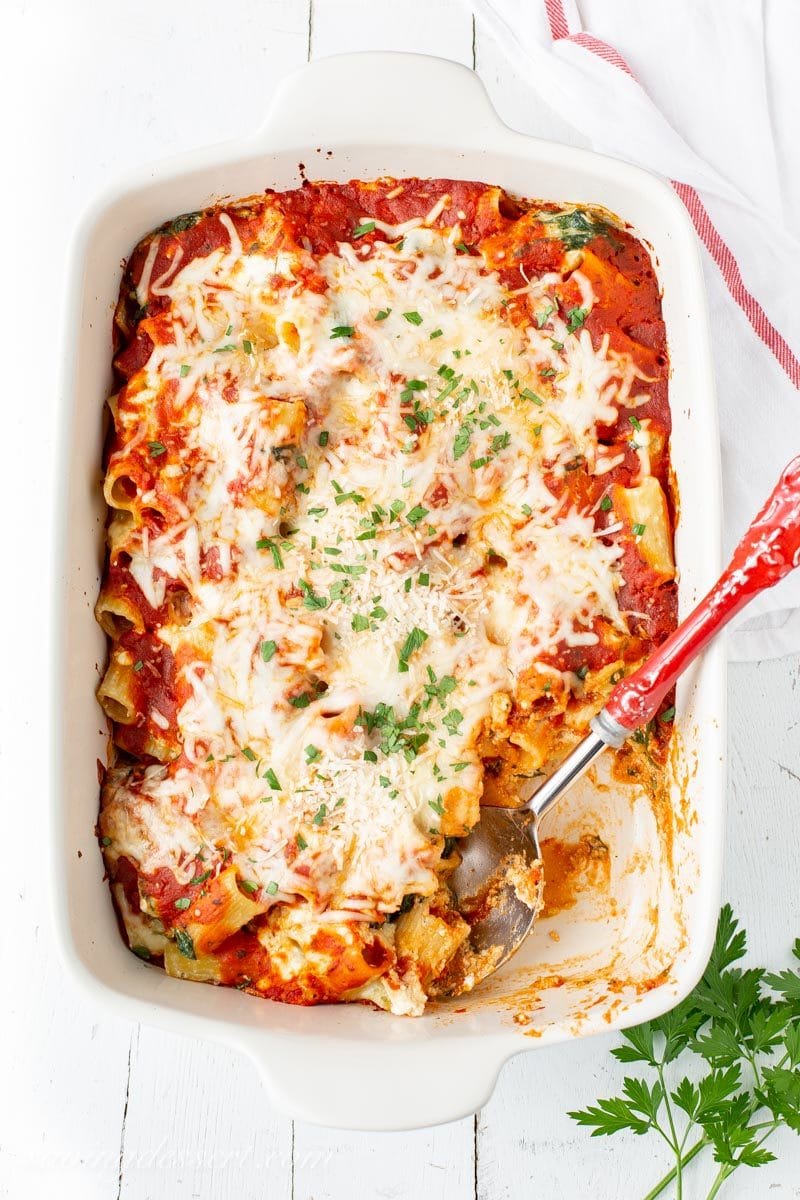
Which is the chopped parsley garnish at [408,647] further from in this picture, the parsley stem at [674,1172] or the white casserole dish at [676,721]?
the parsley stem at [674,1172]

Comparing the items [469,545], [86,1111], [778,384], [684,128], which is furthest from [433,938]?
[684,128]

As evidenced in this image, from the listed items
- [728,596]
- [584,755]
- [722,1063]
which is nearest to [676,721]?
[584,755]

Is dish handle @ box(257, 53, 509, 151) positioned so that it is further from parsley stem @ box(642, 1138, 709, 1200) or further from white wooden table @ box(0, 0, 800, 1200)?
parsley stem @ box(642, 1138, 709, 1200)

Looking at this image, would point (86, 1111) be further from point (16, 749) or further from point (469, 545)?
point (469, 545)

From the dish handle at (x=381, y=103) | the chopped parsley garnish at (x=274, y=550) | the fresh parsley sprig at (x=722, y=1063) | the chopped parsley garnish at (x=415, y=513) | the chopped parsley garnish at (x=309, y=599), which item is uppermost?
the dish handle at (x=381, y=103)

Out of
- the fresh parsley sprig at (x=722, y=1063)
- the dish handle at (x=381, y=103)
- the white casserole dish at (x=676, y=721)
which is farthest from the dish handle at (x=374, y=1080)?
the dish handle at (x=381, y=103)

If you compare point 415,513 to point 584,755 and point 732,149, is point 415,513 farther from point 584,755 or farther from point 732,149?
point 732,149
